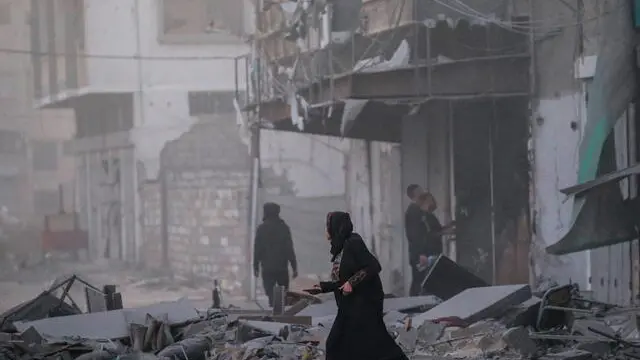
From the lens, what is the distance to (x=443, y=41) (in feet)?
58.6

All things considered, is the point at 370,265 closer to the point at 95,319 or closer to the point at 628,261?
the point at 95,319

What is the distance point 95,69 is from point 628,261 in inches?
1028

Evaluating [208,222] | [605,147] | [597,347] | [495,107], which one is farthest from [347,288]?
[208,222]

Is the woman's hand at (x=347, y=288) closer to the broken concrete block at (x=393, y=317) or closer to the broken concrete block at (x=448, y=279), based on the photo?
the broken concrete block at (x=393, y=317)

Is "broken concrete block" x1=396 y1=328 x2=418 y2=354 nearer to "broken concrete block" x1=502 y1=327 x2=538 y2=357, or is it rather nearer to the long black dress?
"broken concrete block" x1=502 y1=327 x2=538 y2=357

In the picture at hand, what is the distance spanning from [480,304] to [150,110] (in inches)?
987

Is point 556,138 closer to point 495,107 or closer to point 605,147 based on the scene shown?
point 495,107

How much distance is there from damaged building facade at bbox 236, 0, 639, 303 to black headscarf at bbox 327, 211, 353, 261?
5496mm

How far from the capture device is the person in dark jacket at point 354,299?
8.34 meters

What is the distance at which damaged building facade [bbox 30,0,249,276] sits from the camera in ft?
112

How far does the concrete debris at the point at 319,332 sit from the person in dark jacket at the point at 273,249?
266cm

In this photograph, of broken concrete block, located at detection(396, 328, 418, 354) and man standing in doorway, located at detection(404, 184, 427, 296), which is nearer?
broken concrete block, located at detection(396, 328, 418, 354)

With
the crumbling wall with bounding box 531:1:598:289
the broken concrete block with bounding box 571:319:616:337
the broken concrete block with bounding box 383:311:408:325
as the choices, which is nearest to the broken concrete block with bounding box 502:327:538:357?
the broken concrete block with bounding box 571:319:616:337

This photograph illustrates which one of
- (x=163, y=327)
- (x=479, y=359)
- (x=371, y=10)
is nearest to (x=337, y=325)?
(x=479, y=359)
